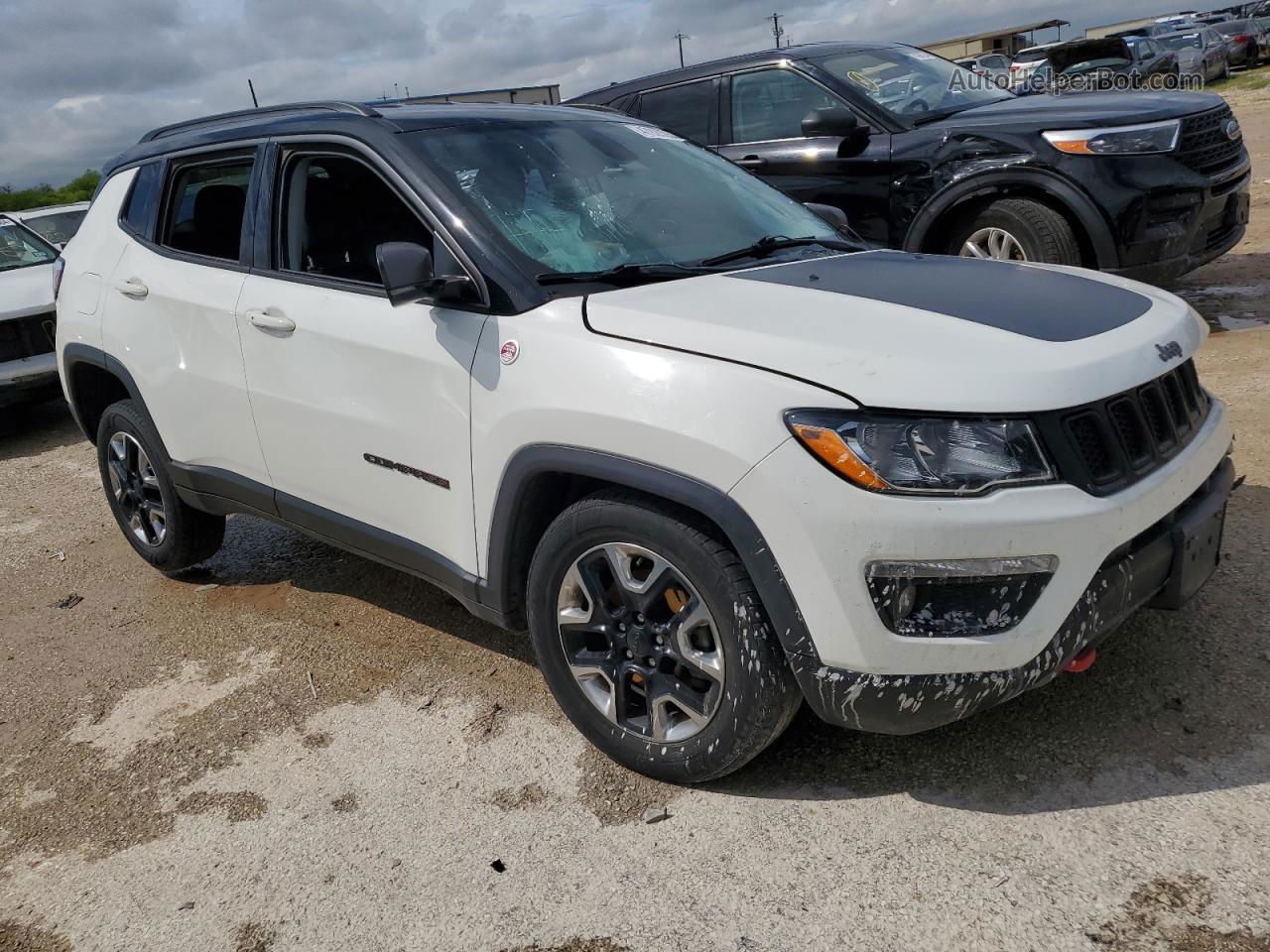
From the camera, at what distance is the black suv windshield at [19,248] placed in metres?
9.17

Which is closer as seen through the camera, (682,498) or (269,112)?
(682,498)

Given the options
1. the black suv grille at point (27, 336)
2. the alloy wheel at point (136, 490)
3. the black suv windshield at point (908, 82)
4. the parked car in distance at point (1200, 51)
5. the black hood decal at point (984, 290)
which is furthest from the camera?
the parked car in distance at point (1200, 51)

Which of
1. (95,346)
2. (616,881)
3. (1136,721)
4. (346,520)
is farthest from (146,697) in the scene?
(1136,721)

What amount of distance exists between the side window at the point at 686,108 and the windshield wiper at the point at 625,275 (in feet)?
15.0

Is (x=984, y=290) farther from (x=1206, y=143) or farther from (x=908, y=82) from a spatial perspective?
(x=908, y=82)

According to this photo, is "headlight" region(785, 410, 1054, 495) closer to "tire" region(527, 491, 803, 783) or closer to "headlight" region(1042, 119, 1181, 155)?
"tire" region(527, 491, 803, 783)

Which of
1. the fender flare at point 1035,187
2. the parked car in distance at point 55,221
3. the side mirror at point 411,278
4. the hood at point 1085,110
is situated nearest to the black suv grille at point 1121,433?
the side mirror at point 411,278

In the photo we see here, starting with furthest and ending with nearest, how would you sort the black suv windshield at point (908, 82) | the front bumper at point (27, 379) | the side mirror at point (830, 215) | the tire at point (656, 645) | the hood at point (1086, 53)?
the hood at point (1086, 53) → the front bumper at point (27, 379) → the black suv windshield at point (908, 82) → the side mirror at point (830, 215) → the tire at point (656, 645)

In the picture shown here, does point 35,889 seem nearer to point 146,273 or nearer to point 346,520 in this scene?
point 346,520

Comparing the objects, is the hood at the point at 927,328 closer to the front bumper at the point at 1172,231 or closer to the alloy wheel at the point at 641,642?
the alloy wheel at the point at 641,642

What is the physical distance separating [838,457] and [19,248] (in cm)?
908

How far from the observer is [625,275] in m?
3.13

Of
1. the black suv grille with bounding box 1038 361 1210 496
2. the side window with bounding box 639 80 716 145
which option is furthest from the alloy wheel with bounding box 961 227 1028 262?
the black suv grille with bounding box 1038 361 1210 496

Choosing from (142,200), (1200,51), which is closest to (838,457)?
(142,200)
